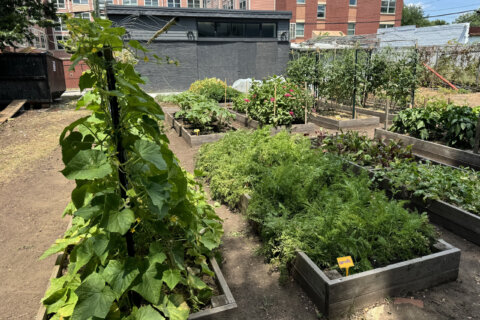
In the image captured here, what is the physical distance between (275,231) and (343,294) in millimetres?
925

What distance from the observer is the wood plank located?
1080cm

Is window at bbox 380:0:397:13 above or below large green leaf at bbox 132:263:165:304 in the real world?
above

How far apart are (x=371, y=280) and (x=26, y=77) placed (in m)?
14.4

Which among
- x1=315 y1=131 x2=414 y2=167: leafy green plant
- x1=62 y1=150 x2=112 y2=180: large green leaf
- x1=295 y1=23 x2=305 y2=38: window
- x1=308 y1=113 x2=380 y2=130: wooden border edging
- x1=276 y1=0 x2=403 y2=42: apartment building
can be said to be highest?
x1=276 y1=0 x2=403 y2=42: apartment building

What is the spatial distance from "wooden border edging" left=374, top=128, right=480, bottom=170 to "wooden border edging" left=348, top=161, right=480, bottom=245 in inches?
79.6

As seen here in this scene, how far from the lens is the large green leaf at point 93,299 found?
172 cm

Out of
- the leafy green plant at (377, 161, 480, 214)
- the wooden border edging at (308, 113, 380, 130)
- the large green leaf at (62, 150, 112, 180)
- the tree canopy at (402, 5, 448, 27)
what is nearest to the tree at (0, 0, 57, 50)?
the wooden border edging at (308, 113, 380, 130)

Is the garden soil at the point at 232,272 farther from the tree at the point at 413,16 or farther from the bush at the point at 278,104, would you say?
the tree at the point at 413,16

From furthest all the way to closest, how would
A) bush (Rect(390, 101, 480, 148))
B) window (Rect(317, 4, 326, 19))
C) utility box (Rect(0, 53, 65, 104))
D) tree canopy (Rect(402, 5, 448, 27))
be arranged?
tree canopy (Rect(402, 5, 448, 27)) → window (Rect(317, 4, 326, 19)) → utility box (Rect(0, 53, 65, 104)) → bush (Rect(390, 101, 480, 148))

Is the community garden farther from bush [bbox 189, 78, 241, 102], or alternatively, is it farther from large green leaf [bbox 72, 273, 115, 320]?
bush [bbox 189, 78, 241, 102]

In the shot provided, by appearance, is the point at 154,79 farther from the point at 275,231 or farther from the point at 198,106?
the point at 275,231

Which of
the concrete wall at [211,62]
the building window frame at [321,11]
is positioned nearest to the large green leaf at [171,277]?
the concrete wall at [211,62]

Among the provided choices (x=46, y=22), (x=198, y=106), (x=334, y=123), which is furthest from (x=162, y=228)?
(x=46, y=22)

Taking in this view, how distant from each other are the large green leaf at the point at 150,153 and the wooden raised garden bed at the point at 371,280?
179 centimetres
